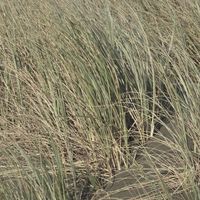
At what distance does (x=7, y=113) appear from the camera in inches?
110

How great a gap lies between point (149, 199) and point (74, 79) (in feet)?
3.11

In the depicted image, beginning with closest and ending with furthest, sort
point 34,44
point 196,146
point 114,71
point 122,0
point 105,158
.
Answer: point 196,146 → point 105,158 → point 114,71 → point 34,44 → point 122,0

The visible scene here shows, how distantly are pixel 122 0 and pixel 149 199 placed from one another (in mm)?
1893

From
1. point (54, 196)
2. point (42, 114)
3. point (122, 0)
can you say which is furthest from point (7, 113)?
point (122, 0)

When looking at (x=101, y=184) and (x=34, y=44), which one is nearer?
(x=101, y=184)

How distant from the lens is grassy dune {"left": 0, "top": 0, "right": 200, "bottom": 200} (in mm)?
2143

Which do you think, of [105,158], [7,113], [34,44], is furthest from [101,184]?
[34,44]

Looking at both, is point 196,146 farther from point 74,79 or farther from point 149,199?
point 74,79

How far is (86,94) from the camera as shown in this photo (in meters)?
2.61

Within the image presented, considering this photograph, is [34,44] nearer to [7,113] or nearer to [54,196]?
[7,113]

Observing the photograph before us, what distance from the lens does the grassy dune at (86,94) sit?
2.14m

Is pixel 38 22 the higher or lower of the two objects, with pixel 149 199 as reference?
higher

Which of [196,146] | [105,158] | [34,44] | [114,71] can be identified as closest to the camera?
[196,146]

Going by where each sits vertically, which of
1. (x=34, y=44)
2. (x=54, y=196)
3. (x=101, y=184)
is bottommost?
(x=101, y=184)
